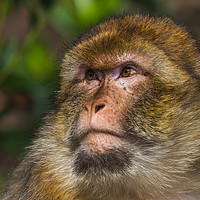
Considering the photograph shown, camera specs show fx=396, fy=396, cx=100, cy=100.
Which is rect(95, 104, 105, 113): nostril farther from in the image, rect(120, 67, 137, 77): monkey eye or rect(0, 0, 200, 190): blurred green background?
rect(0, 0, 200, 190): blurred green background

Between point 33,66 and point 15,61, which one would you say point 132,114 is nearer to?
point 15,61

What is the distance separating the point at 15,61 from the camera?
19.9 ft

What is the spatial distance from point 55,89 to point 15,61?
2.13 metres

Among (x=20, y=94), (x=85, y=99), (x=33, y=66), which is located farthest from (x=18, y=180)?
(x=33, y=66)

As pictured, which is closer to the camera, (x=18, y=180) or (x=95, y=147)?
(x=95, y=147)

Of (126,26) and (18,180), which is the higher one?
(126,26)

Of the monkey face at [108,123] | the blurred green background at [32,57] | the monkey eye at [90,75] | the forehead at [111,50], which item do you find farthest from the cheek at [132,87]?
the blurred green background at [32,57]

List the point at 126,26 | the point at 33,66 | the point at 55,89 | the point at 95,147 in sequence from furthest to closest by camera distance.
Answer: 1. the point at 33,66
2. the point at 55,89
3. the point at 126,26
4. the point at 95,147

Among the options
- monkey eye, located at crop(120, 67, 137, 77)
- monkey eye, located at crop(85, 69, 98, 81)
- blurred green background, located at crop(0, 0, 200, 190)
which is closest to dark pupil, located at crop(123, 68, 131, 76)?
monkey eye, located at crop(120, 67, 137, 77)

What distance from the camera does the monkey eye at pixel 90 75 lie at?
361cm

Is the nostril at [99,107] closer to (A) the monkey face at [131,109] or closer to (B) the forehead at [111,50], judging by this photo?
(A) the monkey face at [131,109]

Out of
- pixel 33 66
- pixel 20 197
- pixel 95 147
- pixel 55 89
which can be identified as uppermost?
pixel 33 66

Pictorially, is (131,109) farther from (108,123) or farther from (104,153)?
(104,153)

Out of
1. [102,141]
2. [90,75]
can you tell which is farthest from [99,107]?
[90,75]
